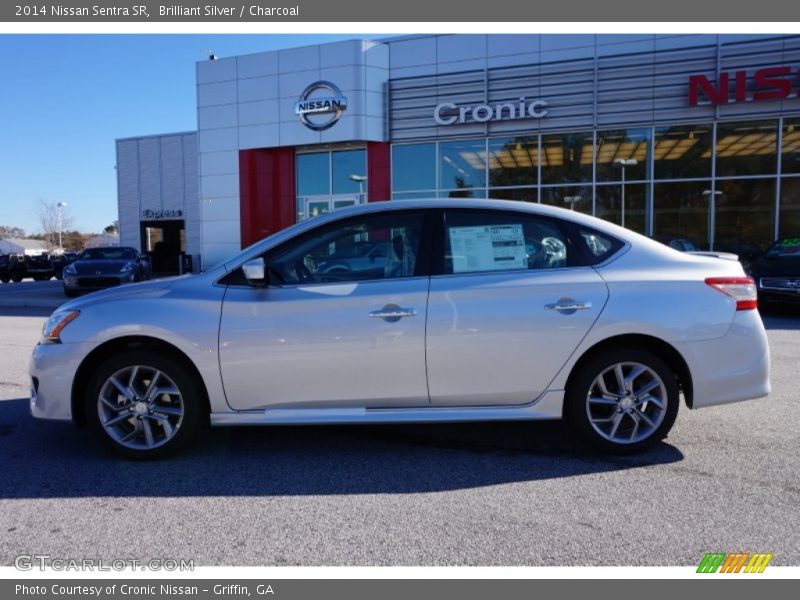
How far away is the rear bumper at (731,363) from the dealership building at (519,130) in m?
14.1

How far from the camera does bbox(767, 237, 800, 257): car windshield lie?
12.2m

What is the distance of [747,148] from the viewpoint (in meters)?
16.4

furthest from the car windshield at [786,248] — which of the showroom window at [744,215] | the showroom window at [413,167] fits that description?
the showroom window at [413,167]

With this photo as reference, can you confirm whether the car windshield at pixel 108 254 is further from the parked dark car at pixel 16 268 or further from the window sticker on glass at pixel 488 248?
the parked dark car at pixel 16 268

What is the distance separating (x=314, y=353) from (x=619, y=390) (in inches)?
77.9

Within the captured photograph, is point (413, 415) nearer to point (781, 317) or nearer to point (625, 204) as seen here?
point (781, 317)

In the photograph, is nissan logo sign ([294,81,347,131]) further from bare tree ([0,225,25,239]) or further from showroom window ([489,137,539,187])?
bare tree ([0,225,25,239])

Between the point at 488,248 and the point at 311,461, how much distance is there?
1.82 m

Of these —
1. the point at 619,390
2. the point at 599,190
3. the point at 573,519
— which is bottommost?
the point at 573,519

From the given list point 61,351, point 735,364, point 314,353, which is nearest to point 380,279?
point 314,353

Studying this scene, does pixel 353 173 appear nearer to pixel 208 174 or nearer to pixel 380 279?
pixel 208 174

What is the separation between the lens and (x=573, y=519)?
3225 mm

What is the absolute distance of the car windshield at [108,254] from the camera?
17219 millimetres

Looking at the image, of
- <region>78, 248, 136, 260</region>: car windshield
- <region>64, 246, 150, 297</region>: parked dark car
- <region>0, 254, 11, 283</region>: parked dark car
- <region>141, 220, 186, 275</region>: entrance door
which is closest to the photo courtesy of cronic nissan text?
<region>64, 246, 150, 297</region>: parked dark car
